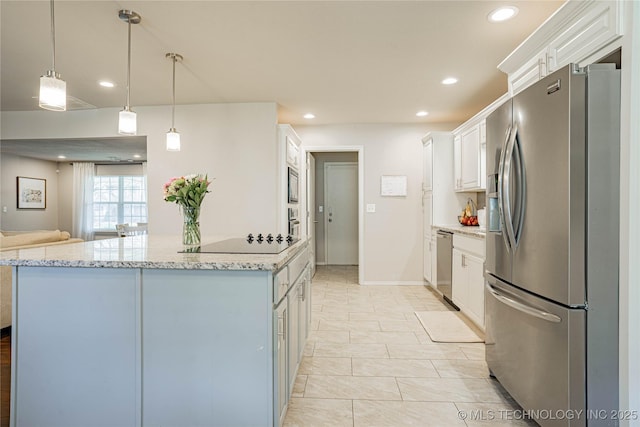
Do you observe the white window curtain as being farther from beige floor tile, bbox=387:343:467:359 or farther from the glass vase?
beige floor tile, bbox=387:343:467:359

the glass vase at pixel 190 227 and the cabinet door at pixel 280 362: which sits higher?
the glass vase at pixel 190 227

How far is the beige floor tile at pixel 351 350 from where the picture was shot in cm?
249

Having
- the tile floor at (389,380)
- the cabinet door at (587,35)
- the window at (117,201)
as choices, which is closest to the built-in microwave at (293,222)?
the tile floor at (389,380)

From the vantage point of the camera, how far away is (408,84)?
11.1ft

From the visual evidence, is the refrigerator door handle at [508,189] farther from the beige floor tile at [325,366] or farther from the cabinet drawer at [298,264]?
the beige floor tile at [325,366]

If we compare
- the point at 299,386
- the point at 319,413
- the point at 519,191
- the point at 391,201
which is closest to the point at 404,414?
the point at 319,413

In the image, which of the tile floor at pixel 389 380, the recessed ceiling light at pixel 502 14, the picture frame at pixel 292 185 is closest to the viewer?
the tile floor at pixel 389 380

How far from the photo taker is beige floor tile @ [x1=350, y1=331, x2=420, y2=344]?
2.76 meters

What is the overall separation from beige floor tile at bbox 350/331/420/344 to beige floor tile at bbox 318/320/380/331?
102 mm

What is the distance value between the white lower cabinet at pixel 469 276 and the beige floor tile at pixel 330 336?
3.88 feet

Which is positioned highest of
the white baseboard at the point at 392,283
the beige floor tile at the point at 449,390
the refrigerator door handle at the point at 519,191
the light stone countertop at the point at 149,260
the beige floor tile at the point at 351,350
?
the refrigerator door handle at the point at 519,191

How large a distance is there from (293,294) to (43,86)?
1732 mm

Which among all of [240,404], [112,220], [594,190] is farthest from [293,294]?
[112,220]

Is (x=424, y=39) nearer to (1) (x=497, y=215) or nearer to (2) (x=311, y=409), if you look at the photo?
(1) (x=497, y=215)
